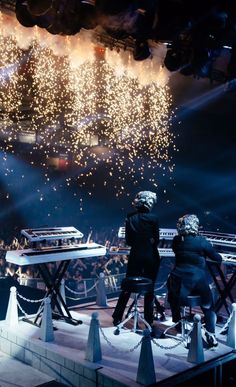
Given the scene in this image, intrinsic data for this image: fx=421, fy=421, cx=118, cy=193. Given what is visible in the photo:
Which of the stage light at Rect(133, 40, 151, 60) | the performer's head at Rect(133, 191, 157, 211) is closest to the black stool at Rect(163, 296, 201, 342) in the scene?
the performer's head at Rect(133, 191, 157, 211)

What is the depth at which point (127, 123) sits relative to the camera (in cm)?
2119

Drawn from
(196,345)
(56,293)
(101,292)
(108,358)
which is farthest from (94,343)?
(101,292)

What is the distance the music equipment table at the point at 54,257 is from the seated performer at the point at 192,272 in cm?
120

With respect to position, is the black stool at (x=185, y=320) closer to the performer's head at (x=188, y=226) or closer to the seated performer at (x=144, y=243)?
the seated performer at (x=144, y=243)

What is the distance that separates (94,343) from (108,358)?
0.30 meters

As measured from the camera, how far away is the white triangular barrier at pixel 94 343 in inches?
168

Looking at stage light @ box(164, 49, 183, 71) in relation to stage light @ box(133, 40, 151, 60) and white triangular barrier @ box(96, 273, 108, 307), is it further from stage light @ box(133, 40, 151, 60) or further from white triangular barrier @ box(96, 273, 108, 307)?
white triangular barrier @ box(96, 273, 108, 307)

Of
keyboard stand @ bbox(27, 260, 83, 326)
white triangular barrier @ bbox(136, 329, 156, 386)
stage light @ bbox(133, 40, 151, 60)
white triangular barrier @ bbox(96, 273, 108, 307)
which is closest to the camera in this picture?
white triangular barrier @ bbox(136, 329, 156, 386)

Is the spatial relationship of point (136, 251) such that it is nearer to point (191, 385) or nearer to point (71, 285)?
point (191, 385)

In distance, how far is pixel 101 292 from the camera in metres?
6.52

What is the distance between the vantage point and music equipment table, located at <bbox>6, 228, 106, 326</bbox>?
484cm

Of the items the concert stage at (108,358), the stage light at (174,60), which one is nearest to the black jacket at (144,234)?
the concert stage at (108,358)

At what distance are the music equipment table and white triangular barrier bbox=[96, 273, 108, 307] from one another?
2.59 feet

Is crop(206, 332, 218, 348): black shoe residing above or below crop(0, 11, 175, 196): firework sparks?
below
